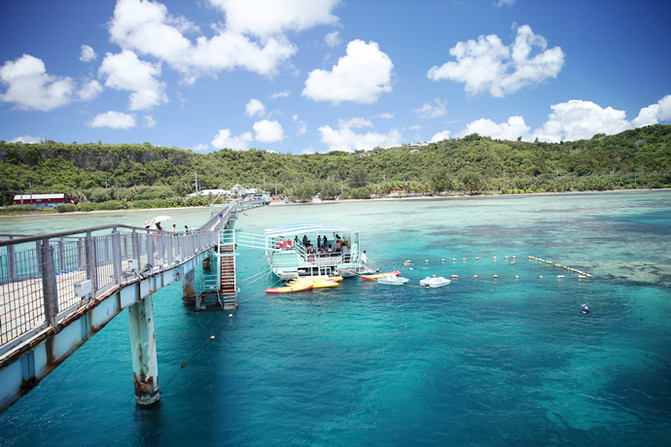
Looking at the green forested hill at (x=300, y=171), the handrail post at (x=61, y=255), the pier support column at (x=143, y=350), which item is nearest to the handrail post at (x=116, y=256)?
the handrail post at (x=61, y=255)

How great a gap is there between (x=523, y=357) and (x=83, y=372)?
17874 millimetres

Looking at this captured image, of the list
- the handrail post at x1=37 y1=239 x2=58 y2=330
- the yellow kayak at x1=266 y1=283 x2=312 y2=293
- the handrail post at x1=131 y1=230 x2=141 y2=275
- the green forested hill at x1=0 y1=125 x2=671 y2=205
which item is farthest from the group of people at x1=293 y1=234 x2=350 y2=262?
the green forested hill at x1=0 y1=125 x2=671 y2=205

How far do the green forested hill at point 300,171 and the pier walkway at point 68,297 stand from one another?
12134 centimetres

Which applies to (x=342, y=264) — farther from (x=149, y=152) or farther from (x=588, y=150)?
(x=588, y=150)

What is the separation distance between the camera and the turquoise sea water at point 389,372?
1214 centimetres

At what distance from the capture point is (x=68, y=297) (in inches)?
307

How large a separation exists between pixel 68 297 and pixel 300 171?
189 meters

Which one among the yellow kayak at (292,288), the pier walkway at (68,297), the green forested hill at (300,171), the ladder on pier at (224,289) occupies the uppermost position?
the green forested hill at (300,171)

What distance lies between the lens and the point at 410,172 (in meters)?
194

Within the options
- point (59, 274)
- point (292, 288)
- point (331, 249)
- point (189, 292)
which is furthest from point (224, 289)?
point (59, 274)

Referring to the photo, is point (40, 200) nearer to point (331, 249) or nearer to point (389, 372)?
point (331, 249)

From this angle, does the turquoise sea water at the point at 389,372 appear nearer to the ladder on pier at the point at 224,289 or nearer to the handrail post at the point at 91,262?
the ladder on pier at the point at 224,289

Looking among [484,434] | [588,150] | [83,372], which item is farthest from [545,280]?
[588,150]

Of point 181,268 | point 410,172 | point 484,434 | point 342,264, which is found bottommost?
point 484,434
